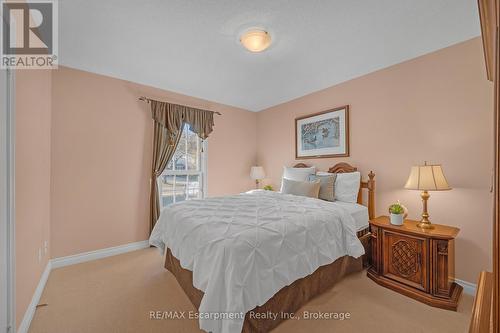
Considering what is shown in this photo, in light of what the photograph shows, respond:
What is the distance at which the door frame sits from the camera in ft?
4.43

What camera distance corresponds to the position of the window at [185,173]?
375cm

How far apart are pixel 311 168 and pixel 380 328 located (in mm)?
2266

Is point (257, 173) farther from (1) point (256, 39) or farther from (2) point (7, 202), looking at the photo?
(2) point (7, 202)

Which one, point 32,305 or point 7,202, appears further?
point 32,305

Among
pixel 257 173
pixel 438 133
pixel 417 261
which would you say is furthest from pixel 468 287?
pixel 257 173

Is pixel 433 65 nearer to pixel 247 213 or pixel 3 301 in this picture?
pixel 247 213

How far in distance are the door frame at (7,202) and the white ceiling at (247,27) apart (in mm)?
949

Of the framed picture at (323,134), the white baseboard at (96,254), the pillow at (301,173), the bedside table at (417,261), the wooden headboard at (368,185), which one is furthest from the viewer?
the pillow at (301,173)

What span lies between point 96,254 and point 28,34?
103 inches

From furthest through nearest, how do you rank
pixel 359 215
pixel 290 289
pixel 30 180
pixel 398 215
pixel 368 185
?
pixel 368 185 → pixel 359 215 → pixel 398 215 → pixel 30 180 → pixel 290 289

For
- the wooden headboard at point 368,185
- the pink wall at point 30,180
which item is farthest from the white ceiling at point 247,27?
the wooden headboard at point 368,185

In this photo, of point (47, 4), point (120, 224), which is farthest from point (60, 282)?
point (47, 4)

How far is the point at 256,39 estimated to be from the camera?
83.4 inches

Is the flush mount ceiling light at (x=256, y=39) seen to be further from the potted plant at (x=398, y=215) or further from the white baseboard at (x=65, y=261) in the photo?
the white baseboard at (x=65, y=261)
